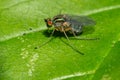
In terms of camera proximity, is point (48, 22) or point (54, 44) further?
point (48, 22)

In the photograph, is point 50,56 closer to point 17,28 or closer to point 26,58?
point 26,58

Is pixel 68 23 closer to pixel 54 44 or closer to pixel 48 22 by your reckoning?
pixel 48 22

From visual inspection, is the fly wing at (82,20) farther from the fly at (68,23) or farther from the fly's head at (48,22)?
the fly's head at (48,22)

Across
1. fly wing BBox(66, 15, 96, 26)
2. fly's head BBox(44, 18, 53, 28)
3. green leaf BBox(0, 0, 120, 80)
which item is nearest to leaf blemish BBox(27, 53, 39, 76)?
green leaf BBox(0, 0, 120, 80)

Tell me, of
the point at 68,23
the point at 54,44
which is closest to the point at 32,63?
the point at 54,44

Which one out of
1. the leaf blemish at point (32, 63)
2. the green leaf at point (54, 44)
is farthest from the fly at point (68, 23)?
the leaf blemish at point (32, 63)

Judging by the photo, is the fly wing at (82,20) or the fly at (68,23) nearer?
the fly wing at (82,20)

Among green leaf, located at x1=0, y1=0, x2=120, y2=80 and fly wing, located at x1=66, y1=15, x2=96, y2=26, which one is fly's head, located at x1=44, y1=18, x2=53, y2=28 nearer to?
green leaf, located at x1=0, y1=0, x2=120, y2=80

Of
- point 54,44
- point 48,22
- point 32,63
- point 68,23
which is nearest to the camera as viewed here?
point 32,63
